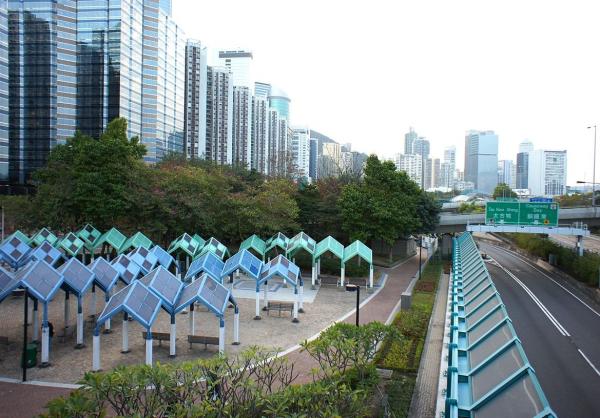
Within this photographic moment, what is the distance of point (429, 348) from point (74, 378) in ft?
41.2

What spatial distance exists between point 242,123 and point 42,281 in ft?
340

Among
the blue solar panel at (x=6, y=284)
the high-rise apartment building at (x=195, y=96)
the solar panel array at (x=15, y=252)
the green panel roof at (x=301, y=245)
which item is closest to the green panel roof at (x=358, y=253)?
the green panel roof at (x=301, y=245)

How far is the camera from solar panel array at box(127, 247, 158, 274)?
22531 mm

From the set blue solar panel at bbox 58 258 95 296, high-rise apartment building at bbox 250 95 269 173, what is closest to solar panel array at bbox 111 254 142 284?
blue solar panel at bbox 58 258 95 296

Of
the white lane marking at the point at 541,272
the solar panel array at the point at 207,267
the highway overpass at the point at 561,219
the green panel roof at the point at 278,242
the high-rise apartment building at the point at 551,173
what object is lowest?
the white lane marking at the point at 541,272

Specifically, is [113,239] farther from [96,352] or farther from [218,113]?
[218,113]

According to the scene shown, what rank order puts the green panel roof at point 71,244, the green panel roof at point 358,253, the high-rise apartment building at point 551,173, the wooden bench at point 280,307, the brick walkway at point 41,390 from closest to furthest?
1. the brick walkway at point 41,390
2. the wooden bench at point 280,307
3. the green panel roof at point 71,244
4. the green panel roof at point 358,253
5. the high-rise apartment building at point 551,173

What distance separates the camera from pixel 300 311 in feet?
75.7

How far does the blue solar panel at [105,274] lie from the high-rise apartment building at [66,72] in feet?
188

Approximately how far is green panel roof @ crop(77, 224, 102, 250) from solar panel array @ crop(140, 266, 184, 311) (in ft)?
48.7

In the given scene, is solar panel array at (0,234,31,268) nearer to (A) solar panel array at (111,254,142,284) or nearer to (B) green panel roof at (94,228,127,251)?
(B) green panel roof at (94,228,127,251)

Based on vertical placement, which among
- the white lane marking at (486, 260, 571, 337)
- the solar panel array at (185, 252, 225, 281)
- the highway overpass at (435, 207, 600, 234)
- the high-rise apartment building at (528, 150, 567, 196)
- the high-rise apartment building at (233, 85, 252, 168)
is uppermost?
the high-rise apartment building at (233, 85, 252, 168)

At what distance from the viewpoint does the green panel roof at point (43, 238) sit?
3004cm

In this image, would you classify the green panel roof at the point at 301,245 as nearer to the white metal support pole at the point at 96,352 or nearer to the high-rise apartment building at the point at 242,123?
the white metal support pole at the point at 96,352
